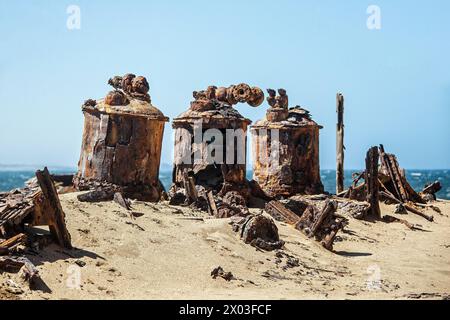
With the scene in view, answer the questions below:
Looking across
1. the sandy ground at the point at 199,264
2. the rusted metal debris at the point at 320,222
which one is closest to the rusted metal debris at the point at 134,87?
the sandy ground at the point at 199,264

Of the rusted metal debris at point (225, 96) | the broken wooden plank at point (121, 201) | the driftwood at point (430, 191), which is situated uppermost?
the rusted metal debris at point (225, 96)

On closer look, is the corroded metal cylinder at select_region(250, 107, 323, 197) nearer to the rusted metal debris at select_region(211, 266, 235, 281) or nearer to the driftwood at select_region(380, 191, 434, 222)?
the driftwood at select_region(380, 191, 434, 222)

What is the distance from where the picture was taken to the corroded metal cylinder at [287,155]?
56.4 feet

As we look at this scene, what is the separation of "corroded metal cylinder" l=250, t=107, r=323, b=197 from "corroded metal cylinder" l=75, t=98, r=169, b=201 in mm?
4887

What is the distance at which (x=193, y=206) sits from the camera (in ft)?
42.7

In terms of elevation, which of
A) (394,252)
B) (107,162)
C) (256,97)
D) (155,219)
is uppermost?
(256,97)

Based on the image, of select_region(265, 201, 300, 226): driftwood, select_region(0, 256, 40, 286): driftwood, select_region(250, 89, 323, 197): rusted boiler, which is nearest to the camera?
select_region(0, 256, 40, 286): driftwood

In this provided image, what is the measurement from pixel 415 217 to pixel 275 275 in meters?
8.84

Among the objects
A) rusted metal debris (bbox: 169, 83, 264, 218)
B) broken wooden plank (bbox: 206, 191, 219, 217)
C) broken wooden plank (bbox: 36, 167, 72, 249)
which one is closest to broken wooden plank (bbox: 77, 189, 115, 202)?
broken wooden plank (bbox: 206, 191, 219, 217)

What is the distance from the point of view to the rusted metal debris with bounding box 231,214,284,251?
10.3 meters

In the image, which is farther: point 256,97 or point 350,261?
point 256,97

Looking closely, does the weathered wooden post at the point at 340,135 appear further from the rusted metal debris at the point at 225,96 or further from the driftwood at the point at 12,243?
the driftwood at the point at 12,243
